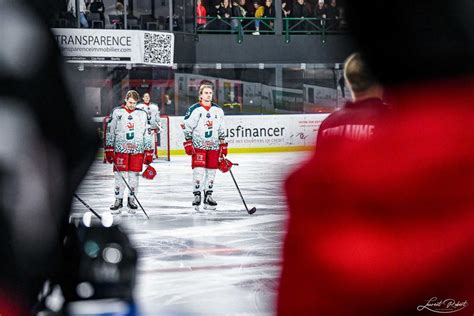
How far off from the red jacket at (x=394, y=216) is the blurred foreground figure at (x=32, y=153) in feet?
0.49

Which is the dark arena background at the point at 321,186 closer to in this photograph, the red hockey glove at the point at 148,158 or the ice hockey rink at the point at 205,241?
the ice hockey rink at the point at 205,241

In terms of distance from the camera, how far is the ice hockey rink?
25.5 inches

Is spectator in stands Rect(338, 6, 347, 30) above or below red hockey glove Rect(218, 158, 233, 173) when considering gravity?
above

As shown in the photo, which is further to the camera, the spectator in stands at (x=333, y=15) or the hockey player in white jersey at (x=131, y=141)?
the hockey player in white jersey at (x=131, y=141)

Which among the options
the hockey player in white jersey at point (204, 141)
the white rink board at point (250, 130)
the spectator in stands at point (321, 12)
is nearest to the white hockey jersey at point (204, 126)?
the hockey player in white jersey at point (204, 141)

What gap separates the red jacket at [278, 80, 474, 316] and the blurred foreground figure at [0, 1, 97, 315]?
0.49 feet

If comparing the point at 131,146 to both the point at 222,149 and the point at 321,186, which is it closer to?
the point at 222,149

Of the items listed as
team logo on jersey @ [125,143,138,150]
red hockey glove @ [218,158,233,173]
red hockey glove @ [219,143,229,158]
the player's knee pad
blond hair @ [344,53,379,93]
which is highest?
blond hair @ [344,53,379,93]

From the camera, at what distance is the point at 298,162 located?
0.55 metres

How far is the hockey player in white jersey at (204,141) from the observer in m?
7.44

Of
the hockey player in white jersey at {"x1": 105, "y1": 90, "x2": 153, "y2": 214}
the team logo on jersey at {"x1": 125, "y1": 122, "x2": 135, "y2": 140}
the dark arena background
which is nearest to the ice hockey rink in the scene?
the dark arena background

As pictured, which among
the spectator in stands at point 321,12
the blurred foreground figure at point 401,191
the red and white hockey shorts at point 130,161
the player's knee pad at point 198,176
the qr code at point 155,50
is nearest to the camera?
the blurred foreground figure at point 401,191

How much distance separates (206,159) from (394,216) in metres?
7.04

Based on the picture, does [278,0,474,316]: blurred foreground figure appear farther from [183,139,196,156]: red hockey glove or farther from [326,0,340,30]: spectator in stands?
[183,139,196,156]: red hockey glove
